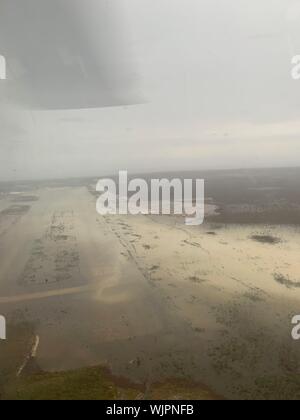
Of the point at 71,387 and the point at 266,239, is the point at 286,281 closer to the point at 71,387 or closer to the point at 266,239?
the point at 266,239

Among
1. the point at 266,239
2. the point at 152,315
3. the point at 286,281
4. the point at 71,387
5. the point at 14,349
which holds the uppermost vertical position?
the point at 266,239

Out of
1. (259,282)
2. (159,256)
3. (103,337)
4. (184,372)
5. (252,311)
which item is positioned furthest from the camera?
(159,256)

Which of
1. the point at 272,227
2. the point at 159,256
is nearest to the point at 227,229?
the point at 272,227

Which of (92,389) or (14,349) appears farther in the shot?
(14,349)

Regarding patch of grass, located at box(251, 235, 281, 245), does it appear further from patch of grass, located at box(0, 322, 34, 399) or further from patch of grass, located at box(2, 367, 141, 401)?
patch of grass, located at box(2, 367, 141, 401)

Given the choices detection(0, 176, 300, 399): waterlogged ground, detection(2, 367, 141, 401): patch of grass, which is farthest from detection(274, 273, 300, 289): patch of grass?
detection(2, 367, 141, 401): patch of grass

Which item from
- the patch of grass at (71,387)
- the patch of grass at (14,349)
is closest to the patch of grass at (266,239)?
the patch of grass at (14,349)

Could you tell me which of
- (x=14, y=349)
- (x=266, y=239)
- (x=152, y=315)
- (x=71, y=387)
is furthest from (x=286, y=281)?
(x=14, y=349)
